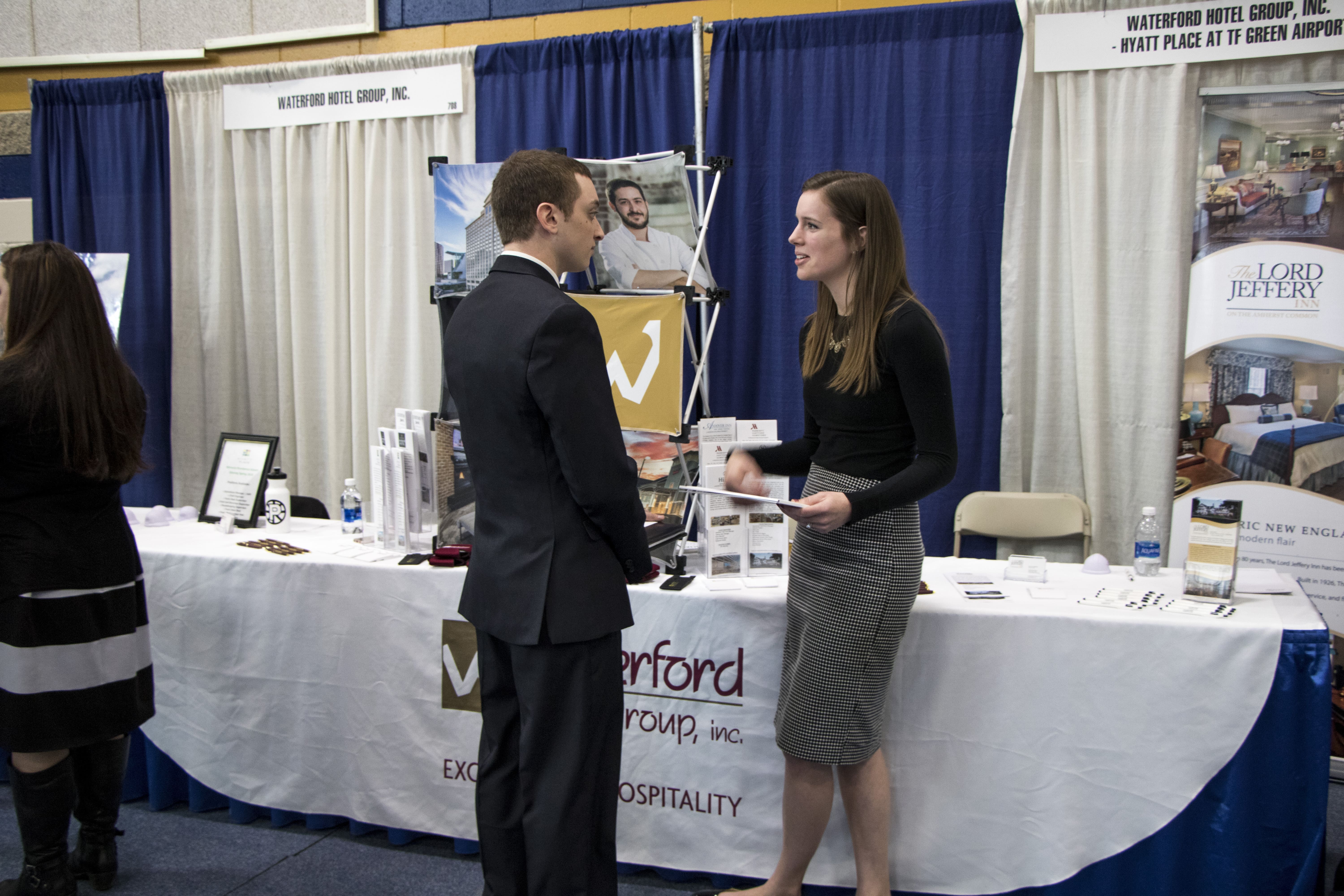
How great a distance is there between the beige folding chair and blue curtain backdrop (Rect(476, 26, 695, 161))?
5.80ft

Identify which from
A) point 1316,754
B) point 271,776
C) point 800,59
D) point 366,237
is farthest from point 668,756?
point 366,237

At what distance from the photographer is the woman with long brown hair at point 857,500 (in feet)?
5.32

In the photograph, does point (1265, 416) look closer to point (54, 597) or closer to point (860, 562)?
point (860, 562)

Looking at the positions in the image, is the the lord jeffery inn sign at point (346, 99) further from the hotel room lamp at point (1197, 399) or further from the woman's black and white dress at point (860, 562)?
the hotel room lamp at point (1197, 399)

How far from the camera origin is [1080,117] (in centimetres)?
321

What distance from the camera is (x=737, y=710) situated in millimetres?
2020

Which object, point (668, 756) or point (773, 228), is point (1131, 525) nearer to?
point (773, 228)

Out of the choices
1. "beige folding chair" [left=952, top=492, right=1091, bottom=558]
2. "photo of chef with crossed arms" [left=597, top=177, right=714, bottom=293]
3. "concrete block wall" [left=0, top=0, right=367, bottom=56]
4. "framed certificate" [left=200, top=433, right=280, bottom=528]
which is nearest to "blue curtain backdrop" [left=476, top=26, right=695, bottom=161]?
"concrete block wall" [left=0, top=0, right=367, bottom=56]

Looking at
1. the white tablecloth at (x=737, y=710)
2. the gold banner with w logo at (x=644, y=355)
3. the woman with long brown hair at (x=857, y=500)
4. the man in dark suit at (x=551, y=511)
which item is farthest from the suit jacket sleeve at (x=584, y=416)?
the gold banner with w logo at (x=644, y=355)

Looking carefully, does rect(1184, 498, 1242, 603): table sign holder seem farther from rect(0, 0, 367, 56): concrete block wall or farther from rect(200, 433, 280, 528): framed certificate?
rect(0, 0, 367, 56): concrete block wall

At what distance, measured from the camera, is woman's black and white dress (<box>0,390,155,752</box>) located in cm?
182

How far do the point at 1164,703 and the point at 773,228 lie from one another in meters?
2.25

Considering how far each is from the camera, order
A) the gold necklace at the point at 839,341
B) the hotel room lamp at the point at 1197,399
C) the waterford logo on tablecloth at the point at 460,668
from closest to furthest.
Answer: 1. the gold necklace at the point at 839,341
2. the waterford logo on tablecloth at the point at 460,668
3. the hotel room lamp at the point at 1197,399

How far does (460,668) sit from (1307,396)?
2852 millimetres
